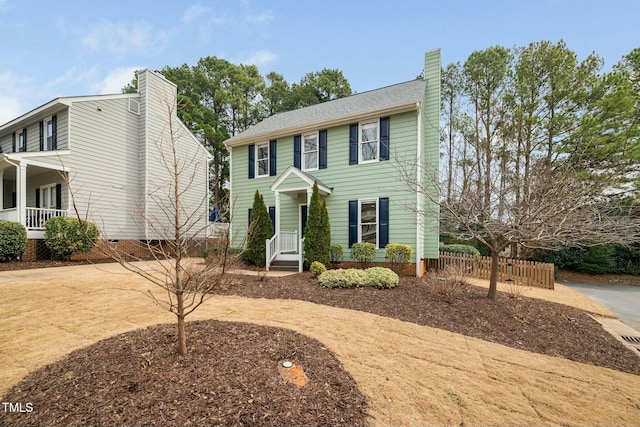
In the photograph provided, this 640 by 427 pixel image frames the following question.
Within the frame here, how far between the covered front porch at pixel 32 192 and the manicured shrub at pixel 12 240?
0.75 meters

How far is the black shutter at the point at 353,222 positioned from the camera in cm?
1098

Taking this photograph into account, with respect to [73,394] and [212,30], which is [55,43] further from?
[73,394]

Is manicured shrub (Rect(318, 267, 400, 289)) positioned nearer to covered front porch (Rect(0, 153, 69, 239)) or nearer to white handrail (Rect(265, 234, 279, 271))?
white handrail (Rect(265, 234, 279, 271))

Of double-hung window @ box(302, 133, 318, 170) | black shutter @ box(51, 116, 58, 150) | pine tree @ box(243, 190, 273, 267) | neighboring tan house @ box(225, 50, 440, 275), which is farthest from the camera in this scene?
black shutter @ box(51, 116, 58, 150)

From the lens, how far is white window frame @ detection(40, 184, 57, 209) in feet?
43.9

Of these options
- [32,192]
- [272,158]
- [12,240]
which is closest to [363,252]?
[272,158]

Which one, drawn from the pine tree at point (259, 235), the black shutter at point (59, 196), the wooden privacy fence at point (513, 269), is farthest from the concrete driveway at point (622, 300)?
the black shutter at point (59, 196)

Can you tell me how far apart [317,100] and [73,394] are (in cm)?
2602

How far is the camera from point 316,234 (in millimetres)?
9977

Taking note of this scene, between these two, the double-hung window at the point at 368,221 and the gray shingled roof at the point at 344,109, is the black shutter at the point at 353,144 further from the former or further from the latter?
the double-hung window at the point at 368,221

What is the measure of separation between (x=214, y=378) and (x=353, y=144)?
986cm

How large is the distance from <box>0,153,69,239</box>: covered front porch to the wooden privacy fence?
1389 centimetres

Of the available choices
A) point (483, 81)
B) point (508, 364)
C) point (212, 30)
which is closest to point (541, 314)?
point (508, 364)

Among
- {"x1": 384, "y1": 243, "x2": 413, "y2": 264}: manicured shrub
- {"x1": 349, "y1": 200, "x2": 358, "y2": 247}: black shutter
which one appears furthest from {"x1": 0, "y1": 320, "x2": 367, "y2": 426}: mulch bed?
{"x1": 349, "y1": 200, "x2": 358, "y2": 247}: black shutter
